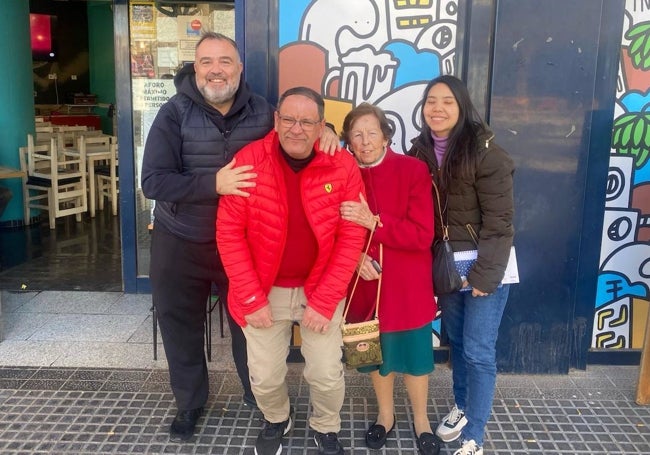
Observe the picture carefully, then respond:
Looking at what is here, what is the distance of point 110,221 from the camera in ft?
27.2

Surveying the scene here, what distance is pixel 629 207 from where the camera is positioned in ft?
12.8

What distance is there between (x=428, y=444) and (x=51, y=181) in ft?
20.7

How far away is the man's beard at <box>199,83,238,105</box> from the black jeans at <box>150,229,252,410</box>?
72 cm

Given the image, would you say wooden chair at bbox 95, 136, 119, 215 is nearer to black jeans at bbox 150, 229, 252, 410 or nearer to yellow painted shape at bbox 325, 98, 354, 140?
yellow painted shape at bbox 325, 98, 354, 140

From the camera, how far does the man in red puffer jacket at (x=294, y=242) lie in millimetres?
2715

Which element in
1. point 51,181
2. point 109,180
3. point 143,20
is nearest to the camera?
point 143,20

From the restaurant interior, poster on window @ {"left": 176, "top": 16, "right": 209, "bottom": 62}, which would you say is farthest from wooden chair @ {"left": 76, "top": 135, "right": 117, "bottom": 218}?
Answer: poster on window @ {"left": 176, "top": 16, "right": 209, "bottom": 62}

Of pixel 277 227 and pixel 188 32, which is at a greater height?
pixel 188 32

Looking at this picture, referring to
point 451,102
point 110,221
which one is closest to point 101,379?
point 451,102

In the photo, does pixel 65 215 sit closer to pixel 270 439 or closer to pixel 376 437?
pixel 270 439

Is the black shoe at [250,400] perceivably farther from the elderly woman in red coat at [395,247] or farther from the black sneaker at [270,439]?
the elderly woman in red coat at [395,247]

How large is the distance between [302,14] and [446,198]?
1568mm

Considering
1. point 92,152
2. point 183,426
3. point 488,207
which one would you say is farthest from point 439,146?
point 92,152

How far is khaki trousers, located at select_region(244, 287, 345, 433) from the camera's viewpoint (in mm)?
2912
